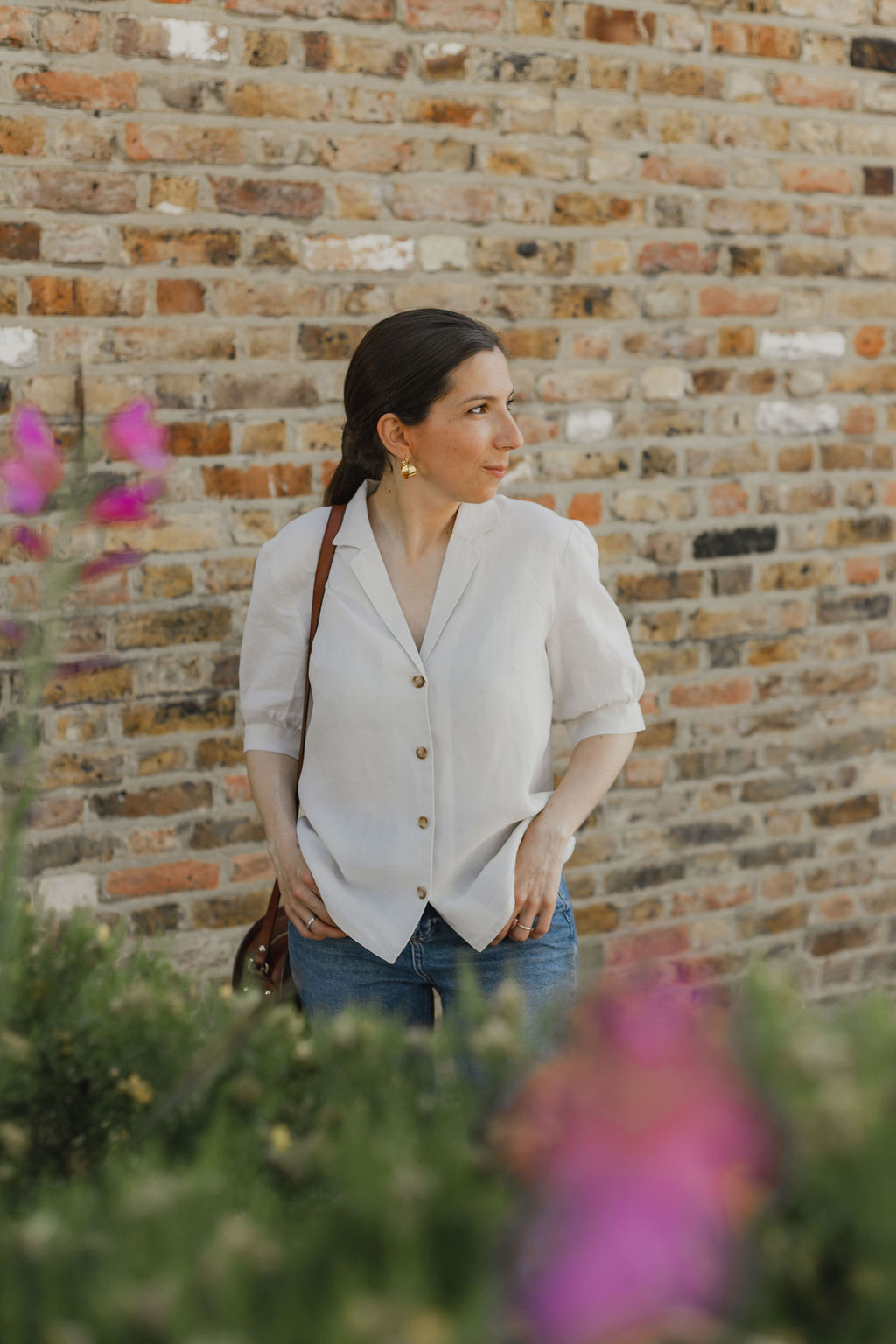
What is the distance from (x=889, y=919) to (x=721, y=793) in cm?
72

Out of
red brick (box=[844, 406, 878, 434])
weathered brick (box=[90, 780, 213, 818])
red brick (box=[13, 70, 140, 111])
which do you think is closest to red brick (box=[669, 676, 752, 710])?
red brick (box=[844, 406, 878, 434])

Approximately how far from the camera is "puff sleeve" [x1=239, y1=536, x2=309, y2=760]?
208 cm

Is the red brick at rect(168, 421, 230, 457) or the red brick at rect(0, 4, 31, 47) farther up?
the red brick at rect(0, 4, 31, 47)

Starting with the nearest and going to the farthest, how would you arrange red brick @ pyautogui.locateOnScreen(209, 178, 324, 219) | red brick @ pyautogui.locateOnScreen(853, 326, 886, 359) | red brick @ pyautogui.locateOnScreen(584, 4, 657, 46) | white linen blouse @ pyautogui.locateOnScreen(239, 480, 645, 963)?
1. white linen blouse @ pyautogui.locateOnScreen(239, 480, 645, 963)
2. red brick @ pyautogui.locateOnScreen(209, 178, 324, 219)
3. red brick @ pyautogui.locateOnScreen(584, 4, 657, 46)
4. red brick @ pyautogui.locateOnScreen(853, 326, 886, 359)

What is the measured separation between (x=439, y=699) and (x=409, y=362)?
0.53m

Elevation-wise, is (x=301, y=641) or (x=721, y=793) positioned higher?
(x=301, y=641)

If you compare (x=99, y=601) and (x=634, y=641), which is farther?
(x=634, y=641)

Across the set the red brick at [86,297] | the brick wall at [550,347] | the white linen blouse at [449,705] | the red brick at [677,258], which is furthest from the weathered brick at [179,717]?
the red brick at [677,258]

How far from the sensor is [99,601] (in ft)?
8.52

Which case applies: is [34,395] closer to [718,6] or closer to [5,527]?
[5,527]

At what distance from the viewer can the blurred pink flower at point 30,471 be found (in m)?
0.84

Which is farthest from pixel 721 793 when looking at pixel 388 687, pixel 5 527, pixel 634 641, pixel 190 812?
pixel 5 527

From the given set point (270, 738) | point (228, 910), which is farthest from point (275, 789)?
point (228, 910)

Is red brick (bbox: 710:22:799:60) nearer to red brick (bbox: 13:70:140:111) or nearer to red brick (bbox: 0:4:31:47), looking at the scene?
red brick (bbox: 13:70:140:111)
